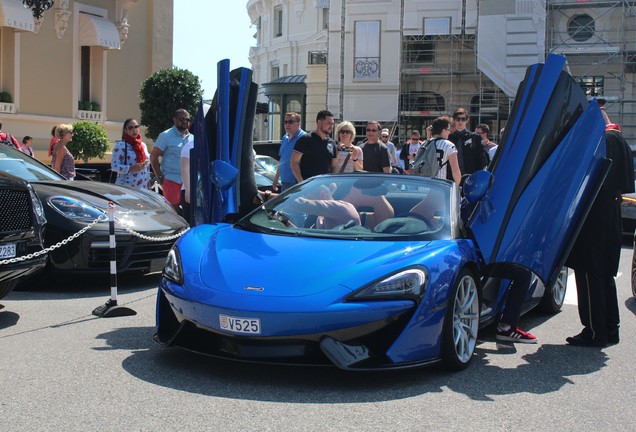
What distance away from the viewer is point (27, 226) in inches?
258

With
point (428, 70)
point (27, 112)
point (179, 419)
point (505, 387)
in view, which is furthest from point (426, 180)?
point (428, 70)

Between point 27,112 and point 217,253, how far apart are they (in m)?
18.4

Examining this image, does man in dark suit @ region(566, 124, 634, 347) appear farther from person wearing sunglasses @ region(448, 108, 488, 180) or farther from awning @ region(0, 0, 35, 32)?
awning @ region(0, 0, 35, 32)

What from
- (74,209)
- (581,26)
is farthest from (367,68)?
(74,209)

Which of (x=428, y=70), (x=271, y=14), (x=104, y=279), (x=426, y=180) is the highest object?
(x=271, y=14)

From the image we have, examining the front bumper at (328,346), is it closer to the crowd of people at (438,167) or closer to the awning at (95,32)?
the crowd of people at (438,167)

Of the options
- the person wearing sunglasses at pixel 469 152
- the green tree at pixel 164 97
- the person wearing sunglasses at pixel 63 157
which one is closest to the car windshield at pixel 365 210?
the person wearing sunglasses at pixel 469 152

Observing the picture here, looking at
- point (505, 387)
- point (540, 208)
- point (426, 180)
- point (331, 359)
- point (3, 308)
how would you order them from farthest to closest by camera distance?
point (3, 308) < point (426, 180) < point (540, 208) < point (505, 387) < point (331, 359)

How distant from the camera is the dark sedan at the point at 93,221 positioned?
7984 millimetres

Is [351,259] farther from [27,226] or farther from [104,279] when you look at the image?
[104,279]

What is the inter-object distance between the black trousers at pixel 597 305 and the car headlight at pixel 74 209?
4.47 meters

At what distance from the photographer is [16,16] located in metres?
20.7

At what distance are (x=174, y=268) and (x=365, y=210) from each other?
56.6 inches

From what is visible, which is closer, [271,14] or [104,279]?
[104,279]
